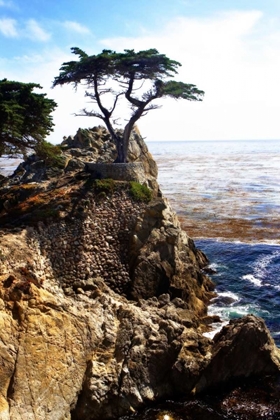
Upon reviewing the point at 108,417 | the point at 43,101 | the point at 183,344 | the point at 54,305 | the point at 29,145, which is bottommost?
the point at 108,417

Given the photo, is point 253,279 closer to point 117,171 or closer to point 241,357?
point 241,357

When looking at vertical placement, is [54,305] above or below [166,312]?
above

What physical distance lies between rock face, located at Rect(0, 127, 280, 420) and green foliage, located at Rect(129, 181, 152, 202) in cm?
36

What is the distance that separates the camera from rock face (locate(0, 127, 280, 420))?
1546cm

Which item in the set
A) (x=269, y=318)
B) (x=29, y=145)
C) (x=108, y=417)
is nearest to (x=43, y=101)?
(x=29, y=145)

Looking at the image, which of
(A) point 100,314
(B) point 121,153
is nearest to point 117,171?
(B) point 121,153

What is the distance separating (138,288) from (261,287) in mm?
10324

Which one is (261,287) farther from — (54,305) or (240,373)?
(54,305)

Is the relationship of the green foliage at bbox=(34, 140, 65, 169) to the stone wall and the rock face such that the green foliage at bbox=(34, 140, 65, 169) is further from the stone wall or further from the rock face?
the stone wall

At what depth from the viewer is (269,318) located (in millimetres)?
24203

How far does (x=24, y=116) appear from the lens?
23484 mm

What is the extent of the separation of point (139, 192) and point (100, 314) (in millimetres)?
10101

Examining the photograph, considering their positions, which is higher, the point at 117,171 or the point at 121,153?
the point at 121,153

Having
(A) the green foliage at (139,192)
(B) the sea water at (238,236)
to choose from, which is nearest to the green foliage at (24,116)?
(A) the green foliage at (139,192)
